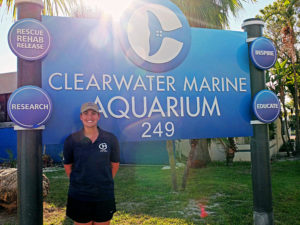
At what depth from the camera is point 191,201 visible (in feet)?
21.2

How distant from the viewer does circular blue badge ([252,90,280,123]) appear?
13.1 ft

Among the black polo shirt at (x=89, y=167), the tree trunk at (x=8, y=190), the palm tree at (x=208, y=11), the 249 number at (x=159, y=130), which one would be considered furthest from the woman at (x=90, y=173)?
the palm tree at (x=208, y=11)

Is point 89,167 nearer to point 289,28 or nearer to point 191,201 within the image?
point 191,201

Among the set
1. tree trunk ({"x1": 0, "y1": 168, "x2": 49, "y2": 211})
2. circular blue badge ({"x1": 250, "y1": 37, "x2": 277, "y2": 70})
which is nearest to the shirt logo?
circular blue badge ({"x1": 250, "y1": 37, "x2": 277, "y2": 70})

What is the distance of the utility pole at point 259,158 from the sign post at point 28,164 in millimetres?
2807

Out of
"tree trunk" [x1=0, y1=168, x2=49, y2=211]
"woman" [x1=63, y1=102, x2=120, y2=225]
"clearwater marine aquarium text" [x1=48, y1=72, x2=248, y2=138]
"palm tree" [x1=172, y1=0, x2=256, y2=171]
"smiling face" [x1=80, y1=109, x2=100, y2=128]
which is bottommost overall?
"tree trunk" [x1=0, y1=168, x2=49, y2=211]

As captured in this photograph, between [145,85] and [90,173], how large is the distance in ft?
4.49

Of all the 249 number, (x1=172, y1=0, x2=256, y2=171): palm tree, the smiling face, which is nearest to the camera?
the smiling face

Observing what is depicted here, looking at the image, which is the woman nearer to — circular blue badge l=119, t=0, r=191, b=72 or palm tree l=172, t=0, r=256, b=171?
circular blue badge l=119, t=0, r=191, b=72

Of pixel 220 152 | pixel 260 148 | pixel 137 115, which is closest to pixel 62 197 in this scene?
pixel 137 115

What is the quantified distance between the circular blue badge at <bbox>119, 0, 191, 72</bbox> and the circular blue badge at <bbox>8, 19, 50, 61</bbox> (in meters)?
0.92

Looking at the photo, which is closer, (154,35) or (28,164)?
(28,164)

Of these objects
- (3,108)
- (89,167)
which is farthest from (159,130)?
(3,108)

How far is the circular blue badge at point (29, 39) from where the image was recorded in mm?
2912
